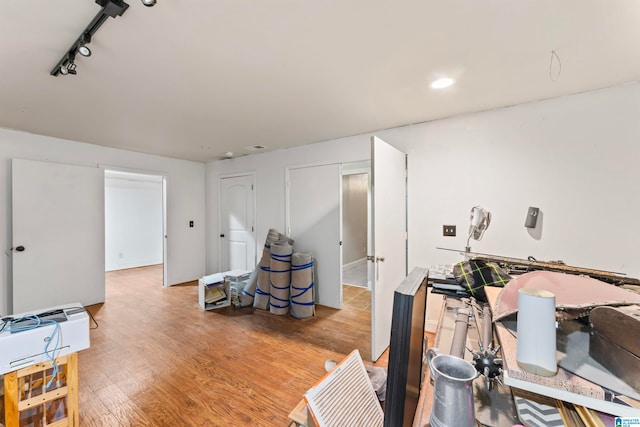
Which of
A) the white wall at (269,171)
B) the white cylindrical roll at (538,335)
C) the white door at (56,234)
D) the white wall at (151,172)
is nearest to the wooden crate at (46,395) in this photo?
the white cylindrical roll at (538,335)

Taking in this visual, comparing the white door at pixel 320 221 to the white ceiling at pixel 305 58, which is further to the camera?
the white door at pixel 320 221

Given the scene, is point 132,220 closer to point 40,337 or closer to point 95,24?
point 40,337

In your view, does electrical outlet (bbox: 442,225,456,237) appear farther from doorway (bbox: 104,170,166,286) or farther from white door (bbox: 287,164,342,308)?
doorway (bbox: 104,170,166,286)

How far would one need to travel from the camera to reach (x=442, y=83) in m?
1.97

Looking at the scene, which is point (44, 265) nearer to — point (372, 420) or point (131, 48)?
point (131, 48)

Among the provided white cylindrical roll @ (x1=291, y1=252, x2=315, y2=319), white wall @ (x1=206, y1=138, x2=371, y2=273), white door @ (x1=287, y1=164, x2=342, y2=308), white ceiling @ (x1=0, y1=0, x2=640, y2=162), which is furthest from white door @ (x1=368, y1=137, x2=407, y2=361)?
white cylindrical roll @ (x1=291, y1=252, x2=315, y2=319)

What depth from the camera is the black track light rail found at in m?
1.17

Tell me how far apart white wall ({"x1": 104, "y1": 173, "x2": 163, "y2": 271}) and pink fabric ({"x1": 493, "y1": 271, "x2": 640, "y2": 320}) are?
21.1 feet

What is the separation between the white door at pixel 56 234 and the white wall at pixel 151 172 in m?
0.16

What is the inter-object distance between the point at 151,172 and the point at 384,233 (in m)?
4.09

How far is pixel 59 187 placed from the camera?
132 inches

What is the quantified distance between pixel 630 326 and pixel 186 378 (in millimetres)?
2537

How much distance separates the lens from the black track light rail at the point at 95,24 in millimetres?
1169

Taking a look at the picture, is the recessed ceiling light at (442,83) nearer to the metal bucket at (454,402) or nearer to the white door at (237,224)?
the metal bucket at (454,402)
